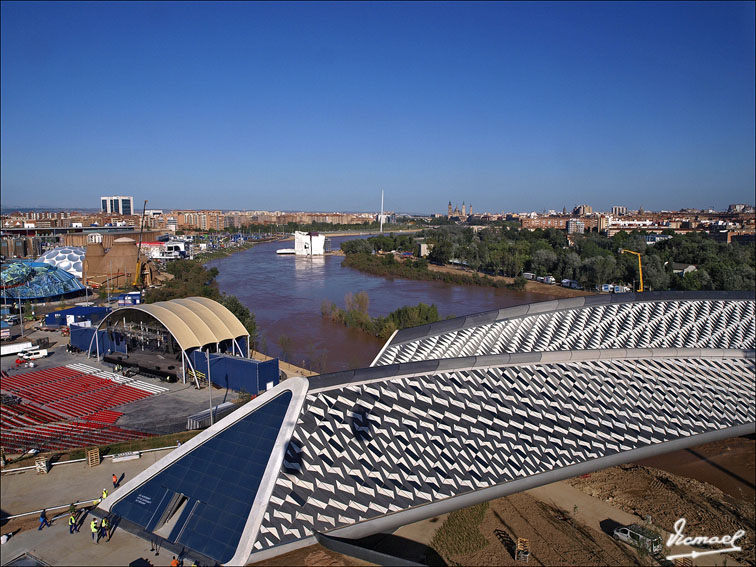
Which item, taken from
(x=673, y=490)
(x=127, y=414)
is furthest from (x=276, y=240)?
(x=673, y=490)

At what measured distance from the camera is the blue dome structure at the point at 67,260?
21.4 metres

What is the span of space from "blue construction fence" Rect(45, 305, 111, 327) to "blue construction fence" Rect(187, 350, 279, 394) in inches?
236

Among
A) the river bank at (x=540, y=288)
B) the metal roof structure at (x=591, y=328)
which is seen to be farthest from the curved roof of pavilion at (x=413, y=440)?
the river bank at (x=540, y=288)

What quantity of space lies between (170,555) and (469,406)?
9.71 ft

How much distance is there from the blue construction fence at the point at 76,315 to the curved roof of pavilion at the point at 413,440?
10.5m

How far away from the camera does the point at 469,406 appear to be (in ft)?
17.6

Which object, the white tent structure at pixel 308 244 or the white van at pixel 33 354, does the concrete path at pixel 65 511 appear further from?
the white tent structure at pixel 308 244

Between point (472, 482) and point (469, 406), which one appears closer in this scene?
point (472, 482)

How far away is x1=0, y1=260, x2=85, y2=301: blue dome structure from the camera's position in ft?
58.3

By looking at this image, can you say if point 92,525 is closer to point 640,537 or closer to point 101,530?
point 101,530

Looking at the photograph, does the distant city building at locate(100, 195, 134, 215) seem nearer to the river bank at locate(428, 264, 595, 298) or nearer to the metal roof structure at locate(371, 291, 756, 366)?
the river bank at locate(428, 264, 595, 298)

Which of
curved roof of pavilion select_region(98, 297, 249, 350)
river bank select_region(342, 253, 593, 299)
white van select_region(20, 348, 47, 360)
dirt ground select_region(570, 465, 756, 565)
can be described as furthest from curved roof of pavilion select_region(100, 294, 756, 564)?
river bank select_region(342, 253, 593, 299)

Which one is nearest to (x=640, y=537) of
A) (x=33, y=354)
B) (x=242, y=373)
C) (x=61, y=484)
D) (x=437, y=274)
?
(x=61, y=484)

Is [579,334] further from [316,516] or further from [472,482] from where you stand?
[316,516]
